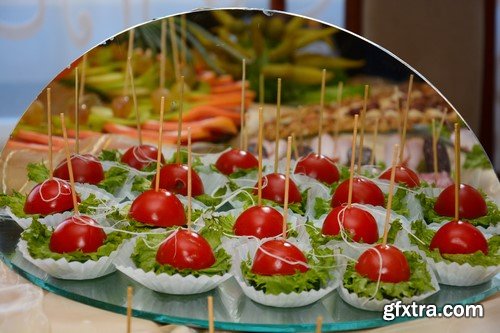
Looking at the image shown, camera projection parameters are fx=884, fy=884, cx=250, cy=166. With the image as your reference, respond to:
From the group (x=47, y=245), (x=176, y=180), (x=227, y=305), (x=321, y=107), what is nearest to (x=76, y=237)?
(x=47, y=245)

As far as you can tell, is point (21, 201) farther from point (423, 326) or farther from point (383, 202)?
point (423, 326)

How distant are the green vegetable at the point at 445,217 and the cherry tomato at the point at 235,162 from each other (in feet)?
1.53

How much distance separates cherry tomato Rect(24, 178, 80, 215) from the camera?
69.2 inches

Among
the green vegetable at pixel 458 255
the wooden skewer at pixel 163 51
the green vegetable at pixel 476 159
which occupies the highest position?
the wooden skewer at pixel 163 51

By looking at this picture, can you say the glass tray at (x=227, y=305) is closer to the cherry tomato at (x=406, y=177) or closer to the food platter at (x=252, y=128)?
the food platter at (x=252, y=128)

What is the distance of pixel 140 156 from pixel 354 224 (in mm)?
739

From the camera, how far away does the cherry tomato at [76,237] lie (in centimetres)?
155

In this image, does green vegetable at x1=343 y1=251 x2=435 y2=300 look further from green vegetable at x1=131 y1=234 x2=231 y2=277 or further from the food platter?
green vegetable at x1=131 y1=234 x2=231 y2=277

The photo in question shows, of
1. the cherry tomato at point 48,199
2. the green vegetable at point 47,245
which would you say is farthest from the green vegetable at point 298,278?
the cherry tomato at point 48,199

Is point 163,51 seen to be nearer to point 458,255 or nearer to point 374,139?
point 374,139

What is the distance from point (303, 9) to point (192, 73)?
7.75 feet

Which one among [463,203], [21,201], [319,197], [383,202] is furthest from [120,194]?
[463,203]

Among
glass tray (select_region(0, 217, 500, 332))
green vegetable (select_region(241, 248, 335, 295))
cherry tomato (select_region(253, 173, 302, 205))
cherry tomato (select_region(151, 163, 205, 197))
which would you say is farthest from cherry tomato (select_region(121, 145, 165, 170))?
green vegetable (select_region(241, 248, 335, 295))

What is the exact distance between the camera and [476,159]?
1773 millimetres
